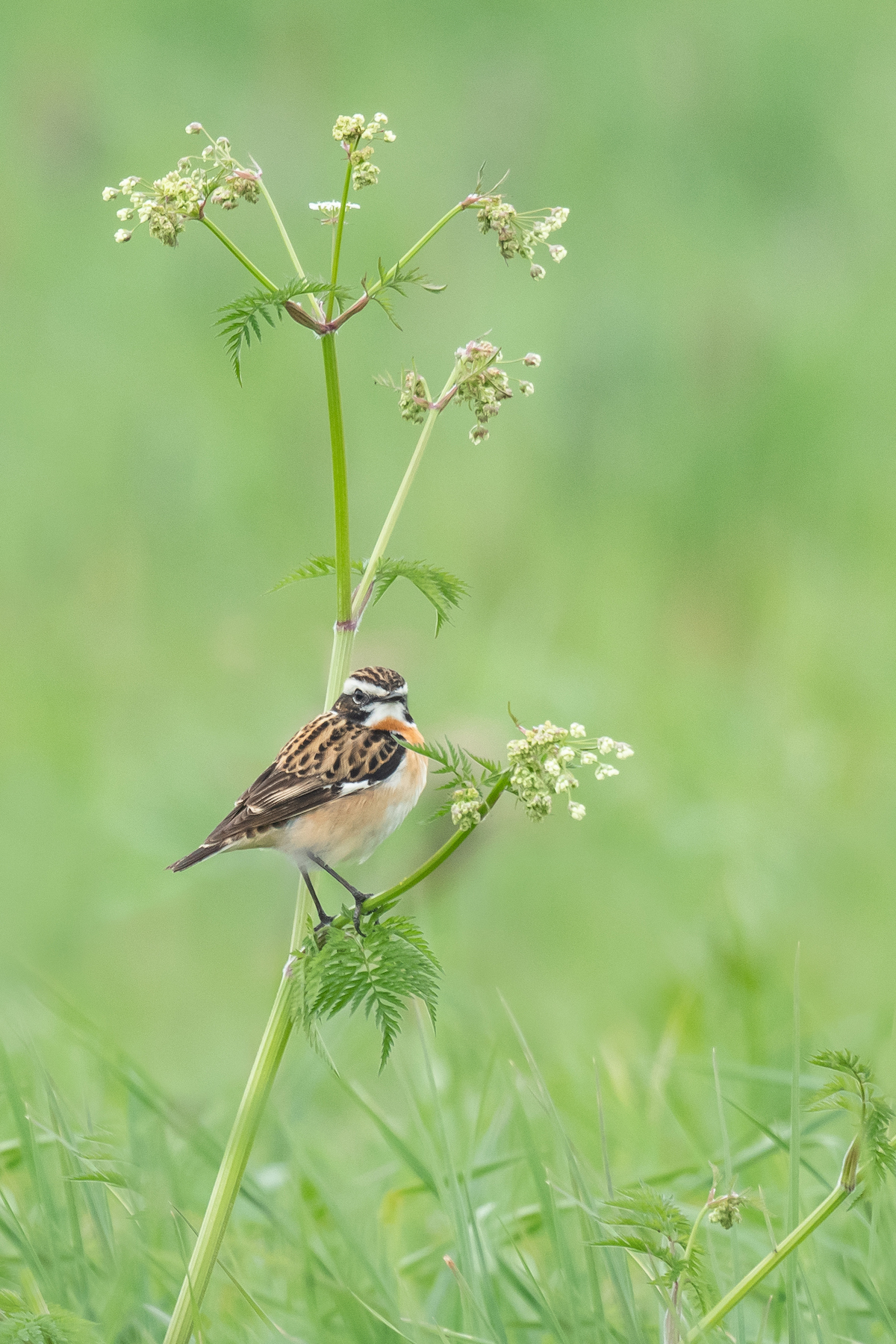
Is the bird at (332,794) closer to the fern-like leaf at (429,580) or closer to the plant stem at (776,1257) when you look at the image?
the fern-like leaf at (429,580)

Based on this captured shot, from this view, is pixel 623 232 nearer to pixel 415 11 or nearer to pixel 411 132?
pixel 411 132

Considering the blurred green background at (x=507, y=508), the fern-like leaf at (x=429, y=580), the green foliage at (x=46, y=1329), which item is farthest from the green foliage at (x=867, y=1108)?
the blurred green background at (x=507, y=508)

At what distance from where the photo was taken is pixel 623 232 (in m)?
12.3

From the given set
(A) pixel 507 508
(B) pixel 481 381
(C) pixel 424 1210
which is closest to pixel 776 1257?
(B) pixel 481 381

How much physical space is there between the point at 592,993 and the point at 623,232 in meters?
7.03

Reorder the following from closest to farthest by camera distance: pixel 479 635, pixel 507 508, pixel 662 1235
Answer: pixel 662 1235
pixel 479 635
pixel 507 508

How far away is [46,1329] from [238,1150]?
0.54m

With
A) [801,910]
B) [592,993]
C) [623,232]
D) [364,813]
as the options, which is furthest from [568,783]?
[623,232]

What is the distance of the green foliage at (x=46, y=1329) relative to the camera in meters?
2.84

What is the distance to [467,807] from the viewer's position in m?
2.63

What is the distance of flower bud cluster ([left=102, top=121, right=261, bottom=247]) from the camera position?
9.02 ft

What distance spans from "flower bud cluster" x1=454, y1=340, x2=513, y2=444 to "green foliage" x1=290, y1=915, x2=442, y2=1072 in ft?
3.13

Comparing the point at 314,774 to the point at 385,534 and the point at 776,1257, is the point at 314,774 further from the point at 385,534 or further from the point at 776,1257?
the point at 776,1257

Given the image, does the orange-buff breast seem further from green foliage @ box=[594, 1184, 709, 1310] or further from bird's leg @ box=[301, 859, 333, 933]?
green foliage @ box=[594, 1184, 709, 1310]
